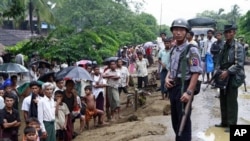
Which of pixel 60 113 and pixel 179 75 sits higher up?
pixel 179 75

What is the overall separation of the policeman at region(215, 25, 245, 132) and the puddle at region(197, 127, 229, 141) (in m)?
0.14

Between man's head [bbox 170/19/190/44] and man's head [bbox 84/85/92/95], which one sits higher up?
man's head [bbox 170/19/190/44]

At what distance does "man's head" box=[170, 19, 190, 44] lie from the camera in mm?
4809

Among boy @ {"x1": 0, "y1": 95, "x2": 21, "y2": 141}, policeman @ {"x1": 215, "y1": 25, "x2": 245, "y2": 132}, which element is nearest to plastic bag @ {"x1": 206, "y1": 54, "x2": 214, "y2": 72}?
policeman @ {"x1": 215, "y1": 25, "x2": 245, "y2": 132}

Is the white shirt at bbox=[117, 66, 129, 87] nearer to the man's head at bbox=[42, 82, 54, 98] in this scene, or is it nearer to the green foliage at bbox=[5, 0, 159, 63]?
the green foliage at bbox=[5, 0, 159, 63]

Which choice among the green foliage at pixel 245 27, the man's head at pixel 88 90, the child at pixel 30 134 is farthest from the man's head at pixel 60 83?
the green foliage at pixel 245 27

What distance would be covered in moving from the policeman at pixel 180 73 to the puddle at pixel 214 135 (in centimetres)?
155

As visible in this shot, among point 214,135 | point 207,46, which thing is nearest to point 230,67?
point 214,135

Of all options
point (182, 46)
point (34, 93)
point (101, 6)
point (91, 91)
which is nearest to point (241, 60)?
point (182, 46)

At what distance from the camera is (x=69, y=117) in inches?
328

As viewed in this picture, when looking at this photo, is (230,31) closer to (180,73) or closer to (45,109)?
(180,73)

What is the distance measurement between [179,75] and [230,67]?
181 centimetres

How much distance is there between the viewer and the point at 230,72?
6.37m

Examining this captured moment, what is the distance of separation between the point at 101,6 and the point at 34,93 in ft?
85.4
